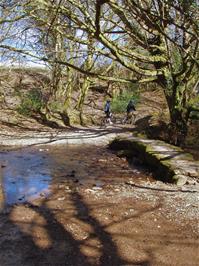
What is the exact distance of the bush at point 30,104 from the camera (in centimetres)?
2575

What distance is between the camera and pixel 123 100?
1220 inches

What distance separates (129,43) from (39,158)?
364 inches

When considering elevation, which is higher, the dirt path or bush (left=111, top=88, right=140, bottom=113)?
bush (left=111, top=88, right=140, bottom=113)

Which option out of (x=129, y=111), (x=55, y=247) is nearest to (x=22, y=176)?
(x=55, y=247)

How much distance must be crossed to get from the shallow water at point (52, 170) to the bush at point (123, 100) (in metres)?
14.5

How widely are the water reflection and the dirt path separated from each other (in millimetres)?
44

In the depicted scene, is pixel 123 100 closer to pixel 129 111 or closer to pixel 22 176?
pixel 129 111

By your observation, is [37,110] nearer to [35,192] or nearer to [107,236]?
[35,192]

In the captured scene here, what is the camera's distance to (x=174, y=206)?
7.39 meters

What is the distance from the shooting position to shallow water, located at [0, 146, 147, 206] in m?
8.89

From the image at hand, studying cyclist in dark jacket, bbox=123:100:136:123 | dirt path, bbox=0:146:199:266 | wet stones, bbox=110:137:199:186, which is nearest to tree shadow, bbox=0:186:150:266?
dirt path, bbox=0:146:199:266

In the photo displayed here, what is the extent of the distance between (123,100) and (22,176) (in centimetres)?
2129

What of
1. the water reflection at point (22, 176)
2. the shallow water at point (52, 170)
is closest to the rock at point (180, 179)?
the shallow water at point (52, 170)

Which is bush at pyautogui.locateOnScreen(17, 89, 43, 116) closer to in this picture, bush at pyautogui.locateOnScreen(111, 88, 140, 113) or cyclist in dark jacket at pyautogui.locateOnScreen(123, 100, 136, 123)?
cyclist in dark jacket at pyautogui.locateOnScreen(123, 100, 136, 123)
